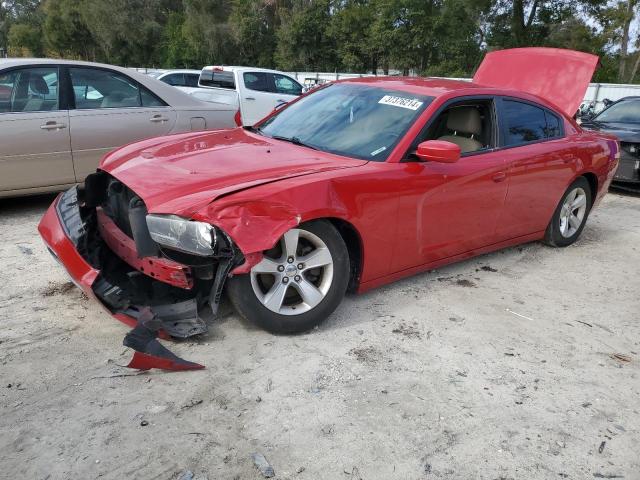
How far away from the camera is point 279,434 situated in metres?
2.50

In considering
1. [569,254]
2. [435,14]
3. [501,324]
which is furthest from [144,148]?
[435,14]

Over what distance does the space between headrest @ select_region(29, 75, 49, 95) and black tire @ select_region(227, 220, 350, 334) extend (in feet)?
11.8

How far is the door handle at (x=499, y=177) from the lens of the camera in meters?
4.20

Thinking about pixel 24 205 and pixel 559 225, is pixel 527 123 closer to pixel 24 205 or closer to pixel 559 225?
pixel 559 225

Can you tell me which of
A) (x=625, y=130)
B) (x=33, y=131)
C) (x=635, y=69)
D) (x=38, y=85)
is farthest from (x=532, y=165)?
(x=635, y=69)

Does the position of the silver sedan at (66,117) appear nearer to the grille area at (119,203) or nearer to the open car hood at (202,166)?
the open car hood at (202,166)

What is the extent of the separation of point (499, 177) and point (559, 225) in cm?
143

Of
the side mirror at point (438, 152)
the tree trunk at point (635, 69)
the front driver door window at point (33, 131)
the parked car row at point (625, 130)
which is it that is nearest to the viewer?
the side mirror at point (438, 152)

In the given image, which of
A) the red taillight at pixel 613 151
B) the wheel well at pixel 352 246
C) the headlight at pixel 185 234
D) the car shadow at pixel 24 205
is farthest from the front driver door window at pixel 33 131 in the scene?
the red taillight at pixel 613 151

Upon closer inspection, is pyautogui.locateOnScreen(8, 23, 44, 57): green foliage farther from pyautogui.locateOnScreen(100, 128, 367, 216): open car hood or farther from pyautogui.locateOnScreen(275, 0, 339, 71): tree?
pyautogui.locateOnScreen(100, 128, 367, 216): open car hood

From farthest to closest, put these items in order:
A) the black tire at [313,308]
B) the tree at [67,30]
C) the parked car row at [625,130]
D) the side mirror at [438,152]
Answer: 1. the tree at [67,30]
2. the parked car row at [625,130]
3. the side mirror at [438,152]
4. the black tire at [313,308]

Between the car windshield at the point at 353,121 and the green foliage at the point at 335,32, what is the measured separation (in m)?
28.4

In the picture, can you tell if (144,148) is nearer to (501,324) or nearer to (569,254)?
(501,324)

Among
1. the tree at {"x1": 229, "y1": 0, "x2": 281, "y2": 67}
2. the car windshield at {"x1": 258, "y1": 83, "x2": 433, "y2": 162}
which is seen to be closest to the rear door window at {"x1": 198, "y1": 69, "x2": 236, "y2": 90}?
the car windshield at {"x1": 258, "y1": 83, "x2": 433, "y2": 162}
